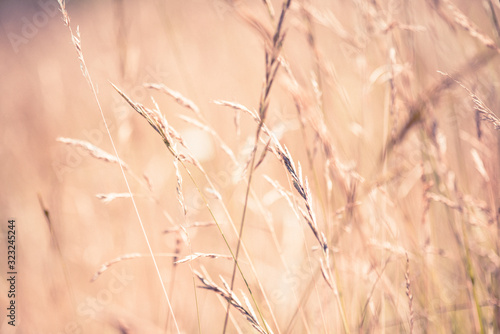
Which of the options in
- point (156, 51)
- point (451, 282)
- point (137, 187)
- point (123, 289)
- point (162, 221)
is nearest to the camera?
point (451, 282)

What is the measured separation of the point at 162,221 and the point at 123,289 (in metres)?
0.35

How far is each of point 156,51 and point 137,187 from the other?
6.84ft

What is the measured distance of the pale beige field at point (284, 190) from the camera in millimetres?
666

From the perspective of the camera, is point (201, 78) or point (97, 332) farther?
point (201, 78)

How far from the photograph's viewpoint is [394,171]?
83 cm

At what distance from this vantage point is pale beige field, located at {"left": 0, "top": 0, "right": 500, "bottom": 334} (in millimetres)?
666

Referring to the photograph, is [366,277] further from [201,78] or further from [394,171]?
[201,78]

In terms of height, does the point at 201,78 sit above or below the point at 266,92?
above

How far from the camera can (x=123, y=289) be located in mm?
1310

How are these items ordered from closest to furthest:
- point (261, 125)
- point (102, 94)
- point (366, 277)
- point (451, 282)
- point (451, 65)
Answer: point (261, 125)
point (366, 277)
point (451, 282)
point (451, 65)
point (102, 94)

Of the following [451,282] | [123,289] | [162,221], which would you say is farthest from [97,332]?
[451,282]

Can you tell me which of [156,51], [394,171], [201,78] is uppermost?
[156,51]

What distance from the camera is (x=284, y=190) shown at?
56 centimetres

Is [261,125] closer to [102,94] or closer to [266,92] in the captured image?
[266,92]
